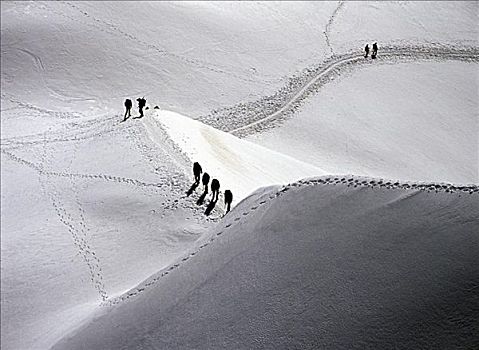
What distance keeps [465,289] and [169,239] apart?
28.8ft

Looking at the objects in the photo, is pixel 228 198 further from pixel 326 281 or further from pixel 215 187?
pixel 326 281

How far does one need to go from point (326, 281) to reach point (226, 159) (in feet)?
38.0

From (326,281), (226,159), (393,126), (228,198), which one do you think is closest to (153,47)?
(393,126)

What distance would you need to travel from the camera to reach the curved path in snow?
27078mm

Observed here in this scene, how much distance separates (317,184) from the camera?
395 inches

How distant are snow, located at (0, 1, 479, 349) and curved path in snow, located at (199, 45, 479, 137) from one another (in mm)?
105

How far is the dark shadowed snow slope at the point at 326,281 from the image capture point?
7523 mm

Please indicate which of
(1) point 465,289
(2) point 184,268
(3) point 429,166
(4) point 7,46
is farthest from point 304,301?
(4) point 7,46

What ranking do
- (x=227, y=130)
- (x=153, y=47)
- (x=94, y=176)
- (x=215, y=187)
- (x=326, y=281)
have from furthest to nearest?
(x=153, y=47) < (x=227, y=130) < (x=94, y=176) < (x=215, y=187) < (x=326, y=281)

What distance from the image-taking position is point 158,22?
32.6 meters

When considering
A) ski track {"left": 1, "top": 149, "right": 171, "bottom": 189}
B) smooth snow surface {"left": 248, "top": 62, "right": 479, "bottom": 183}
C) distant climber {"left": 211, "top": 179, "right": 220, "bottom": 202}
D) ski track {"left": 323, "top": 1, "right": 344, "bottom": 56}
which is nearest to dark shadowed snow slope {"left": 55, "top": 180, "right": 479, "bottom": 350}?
distant climber {"left": 211, "top": 179, "right": 220, "bottom": 202}

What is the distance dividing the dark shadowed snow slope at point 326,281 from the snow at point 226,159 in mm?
33

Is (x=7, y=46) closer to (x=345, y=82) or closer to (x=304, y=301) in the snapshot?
(x=345, y=82)

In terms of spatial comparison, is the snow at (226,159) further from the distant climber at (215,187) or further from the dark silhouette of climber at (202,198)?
the distant climber at (215,187)
